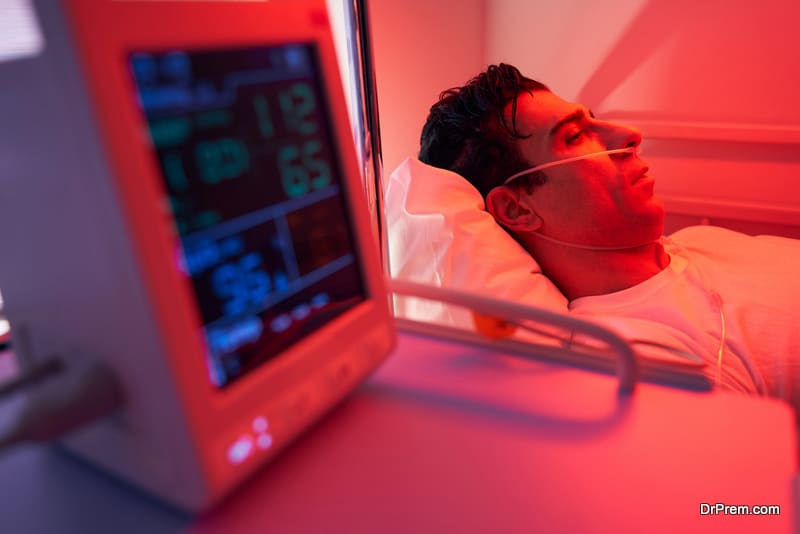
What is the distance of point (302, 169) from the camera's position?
0.52 metres

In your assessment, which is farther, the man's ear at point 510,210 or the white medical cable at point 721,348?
the man's ear at point 510,210

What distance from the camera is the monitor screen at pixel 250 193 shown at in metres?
0.42

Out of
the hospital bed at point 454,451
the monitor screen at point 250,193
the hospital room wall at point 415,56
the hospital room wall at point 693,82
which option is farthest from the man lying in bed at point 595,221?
the monitor screen at point 250,193

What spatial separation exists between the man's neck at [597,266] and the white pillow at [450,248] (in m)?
0.06

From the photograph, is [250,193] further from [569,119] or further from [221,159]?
[569,119]

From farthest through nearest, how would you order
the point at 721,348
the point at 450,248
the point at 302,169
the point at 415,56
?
the point at 415,56 < the point at 450,248 < the point at 721,348 < the point at 302,169

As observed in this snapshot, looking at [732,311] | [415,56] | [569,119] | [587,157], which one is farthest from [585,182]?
[415,56]

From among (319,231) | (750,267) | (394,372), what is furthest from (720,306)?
(319,231)

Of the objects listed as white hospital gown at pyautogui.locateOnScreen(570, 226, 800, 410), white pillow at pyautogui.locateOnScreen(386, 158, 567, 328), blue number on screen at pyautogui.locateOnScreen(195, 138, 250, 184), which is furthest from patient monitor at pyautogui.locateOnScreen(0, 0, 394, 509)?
white hospital gown at pyautogui.locateOnScreen(570, 226, 800, 410)

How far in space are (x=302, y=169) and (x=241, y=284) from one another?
0.40 feet

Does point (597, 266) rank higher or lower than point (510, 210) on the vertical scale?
lower

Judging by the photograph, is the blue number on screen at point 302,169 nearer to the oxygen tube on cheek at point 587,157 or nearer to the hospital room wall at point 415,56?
the oxygen tube on cheek at point 587,157

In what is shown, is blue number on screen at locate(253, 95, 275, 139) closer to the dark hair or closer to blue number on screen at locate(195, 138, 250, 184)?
blue number on screen at locate(195, 138, 250, 184)

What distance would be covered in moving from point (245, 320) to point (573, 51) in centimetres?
178
